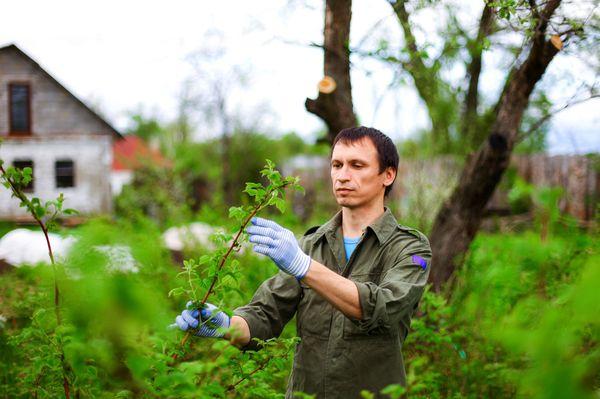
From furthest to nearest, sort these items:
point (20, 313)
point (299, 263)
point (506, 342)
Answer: point (20, 313) → point (299, 263) → point (506, 342)

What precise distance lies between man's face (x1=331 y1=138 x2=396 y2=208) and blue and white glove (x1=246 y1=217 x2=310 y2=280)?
0.45 m

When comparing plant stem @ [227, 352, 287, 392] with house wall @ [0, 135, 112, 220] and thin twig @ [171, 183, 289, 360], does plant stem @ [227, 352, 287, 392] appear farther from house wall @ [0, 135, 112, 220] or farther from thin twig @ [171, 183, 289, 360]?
house wall @ [0, 135, 112, 220]

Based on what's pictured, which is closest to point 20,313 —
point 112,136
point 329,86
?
point 329,86

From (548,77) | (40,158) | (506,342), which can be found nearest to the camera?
(506,342)

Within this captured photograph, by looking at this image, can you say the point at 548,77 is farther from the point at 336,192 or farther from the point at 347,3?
the point at 336,192

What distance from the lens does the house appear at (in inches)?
703

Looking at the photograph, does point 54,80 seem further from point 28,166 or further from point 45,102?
point 28,166

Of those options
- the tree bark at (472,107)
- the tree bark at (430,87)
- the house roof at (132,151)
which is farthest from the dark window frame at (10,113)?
the tree bark at (472,107)

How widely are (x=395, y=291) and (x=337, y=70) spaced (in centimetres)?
283

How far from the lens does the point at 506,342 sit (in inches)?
35.5

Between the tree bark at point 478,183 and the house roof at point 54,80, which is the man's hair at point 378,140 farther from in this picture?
the house roof at point 54,80

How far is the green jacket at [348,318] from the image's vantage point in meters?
2.07

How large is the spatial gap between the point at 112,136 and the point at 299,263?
58.6ft

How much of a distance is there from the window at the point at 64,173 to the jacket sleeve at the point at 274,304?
56.4 feet
